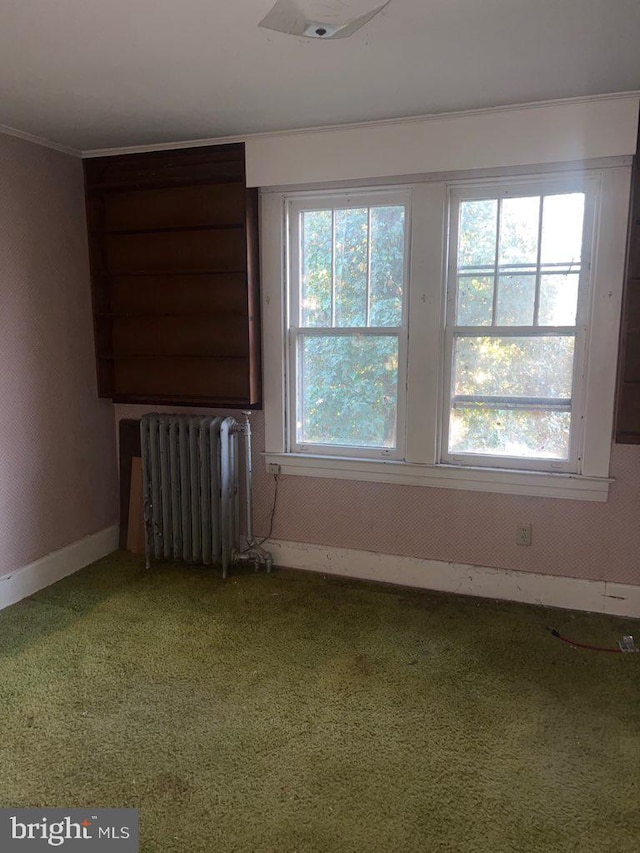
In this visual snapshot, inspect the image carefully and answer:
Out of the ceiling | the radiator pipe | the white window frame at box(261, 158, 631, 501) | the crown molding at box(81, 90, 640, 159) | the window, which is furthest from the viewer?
the radiator pipe

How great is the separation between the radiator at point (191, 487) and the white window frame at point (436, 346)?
0.32 meters

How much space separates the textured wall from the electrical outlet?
2.59 metres

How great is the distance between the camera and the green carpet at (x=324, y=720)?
5.81ft

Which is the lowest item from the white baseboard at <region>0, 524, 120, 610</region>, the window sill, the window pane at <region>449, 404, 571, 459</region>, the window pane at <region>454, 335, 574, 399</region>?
the white baseboard at <region>0, 524, 120, 610</region>

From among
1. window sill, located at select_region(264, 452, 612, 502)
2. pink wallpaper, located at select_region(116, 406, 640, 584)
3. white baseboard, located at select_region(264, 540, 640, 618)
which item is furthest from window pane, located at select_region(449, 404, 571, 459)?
white baseboard, located at select_region(264, 540, 640, 618)

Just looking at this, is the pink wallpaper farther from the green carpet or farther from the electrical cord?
the electrical cord

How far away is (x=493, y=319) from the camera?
3.04 meters

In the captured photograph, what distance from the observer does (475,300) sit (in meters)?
3.06

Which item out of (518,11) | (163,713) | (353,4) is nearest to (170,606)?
(163,713)

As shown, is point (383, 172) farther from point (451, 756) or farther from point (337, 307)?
point (451, 756)

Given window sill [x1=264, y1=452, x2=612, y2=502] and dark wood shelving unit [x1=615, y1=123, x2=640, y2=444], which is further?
window sill [x1=264, y1=452, x2=612, y2=502]

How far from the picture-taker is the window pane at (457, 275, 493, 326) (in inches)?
120
